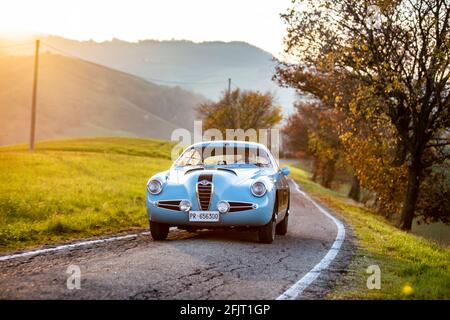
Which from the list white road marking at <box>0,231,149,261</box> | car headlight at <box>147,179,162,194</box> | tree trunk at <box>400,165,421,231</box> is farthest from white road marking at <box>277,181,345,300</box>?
tree trunk at <box>400,165,421,231</box>

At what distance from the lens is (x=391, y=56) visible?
62.4ft

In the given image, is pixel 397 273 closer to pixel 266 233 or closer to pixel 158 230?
pixel 266 233

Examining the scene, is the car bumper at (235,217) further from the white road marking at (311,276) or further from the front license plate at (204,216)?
the white road marking at (311,276)

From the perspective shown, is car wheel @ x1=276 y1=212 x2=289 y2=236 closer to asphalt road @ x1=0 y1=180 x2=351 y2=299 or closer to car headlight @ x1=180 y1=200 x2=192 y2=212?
asphalt road @ x1=0 y1=180 x2=351 y2=299

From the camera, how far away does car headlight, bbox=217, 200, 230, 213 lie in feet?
30.1

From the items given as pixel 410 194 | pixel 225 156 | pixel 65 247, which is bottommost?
pixel 410 194

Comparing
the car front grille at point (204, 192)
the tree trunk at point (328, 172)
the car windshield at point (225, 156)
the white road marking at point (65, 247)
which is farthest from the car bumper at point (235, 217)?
the tree trunk at point (328, 172)

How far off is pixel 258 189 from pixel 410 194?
42.8 feet

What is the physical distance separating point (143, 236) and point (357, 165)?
1666 centimetres

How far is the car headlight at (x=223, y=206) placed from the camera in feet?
30.1

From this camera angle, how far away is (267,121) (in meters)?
63.1

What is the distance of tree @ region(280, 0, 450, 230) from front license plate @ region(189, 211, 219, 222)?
9.49m

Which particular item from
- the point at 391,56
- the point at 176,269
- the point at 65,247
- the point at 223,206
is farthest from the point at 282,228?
the point at 391,56
